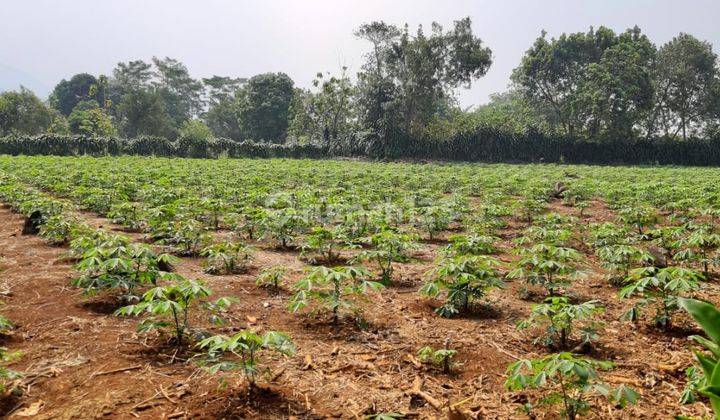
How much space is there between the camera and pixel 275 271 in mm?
5082

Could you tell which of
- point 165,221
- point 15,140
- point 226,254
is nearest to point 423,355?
point 226,254

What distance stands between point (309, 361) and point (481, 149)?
3728cm

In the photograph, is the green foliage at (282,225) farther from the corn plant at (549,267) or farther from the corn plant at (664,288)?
the corn plant at (664,288)

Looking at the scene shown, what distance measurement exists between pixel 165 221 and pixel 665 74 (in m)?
45.1

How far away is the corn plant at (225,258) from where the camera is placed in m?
5.78

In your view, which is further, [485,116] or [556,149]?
[485,116]

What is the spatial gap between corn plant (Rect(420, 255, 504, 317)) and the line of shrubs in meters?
32.3

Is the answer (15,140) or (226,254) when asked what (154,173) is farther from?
(15,140)

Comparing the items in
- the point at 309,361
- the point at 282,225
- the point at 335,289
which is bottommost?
the point at 309,361

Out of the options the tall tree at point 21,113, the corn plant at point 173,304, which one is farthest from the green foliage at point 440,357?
the tall tree at point 21,113

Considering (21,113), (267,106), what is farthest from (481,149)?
(21,113)

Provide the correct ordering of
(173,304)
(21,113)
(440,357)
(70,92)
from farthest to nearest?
(70,92)
(21,113)
(440,357)
(173,304)

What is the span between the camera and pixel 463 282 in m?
4.58

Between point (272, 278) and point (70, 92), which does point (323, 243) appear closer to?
point (272, 278)
